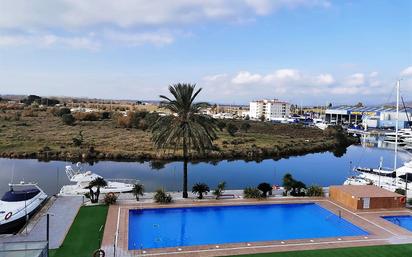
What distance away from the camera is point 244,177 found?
44.2 meters

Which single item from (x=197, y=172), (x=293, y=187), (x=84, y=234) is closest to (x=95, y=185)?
(x=84, y=234)

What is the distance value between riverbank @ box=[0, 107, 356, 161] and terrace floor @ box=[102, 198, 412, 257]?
28230 mm

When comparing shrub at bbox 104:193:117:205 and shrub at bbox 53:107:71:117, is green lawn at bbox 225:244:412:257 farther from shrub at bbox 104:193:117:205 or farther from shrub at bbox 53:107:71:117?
shrub at bbox 53:107:71:117

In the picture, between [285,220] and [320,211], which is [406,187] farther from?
[285,220]

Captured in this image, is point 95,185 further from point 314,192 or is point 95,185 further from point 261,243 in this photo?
point 314,192

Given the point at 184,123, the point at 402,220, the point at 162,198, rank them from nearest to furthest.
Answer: the point at 402,220 < the point at 162,198 < the point at 184,123

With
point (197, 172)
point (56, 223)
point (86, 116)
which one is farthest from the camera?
point (86, 116)

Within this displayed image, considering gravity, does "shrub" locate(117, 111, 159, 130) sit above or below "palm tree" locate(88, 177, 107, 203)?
above

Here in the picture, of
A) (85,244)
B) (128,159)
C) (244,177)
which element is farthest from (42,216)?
(128,159)

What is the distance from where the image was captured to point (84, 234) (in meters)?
20.1

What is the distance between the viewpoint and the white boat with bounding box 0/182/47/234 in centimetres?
2055

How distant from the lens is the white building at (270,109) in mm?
158125

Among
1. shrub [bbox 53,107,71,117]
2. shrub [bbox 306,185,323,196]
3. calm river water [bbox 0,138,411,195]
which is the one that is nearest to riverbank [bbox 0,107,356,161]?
calm river water [bbox 0,138,411,195]

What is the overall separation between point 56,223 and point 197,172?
26.1 m
